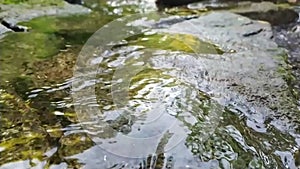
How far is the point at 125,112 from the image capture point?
7.64ft

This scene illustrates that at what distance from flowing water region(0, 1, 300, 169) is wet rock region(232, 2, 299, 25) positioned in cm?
187

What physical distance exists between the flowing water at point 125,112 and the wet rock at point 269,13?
6.14 feet

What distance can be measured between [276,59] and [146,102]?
166cm

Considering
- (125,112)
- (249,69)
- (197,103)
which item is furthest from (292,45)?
(125,112)

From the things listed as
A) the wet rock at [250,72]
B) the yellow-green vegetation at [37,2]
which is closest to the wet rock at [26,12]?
the yellow-green vegetation at [37,2]

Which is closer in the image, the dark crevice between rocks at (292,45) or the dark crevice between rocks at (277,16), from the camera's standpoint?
the dark crevice between rocks at (292,45)

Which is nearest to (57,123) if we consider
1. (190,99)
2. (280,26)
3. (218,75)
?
(190,99)

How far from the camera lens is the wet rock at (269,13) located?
17.6 ft

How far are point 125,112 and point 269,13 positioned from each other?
400cm

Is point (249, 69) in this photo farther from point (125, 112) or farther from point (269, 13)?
point (269, 13)

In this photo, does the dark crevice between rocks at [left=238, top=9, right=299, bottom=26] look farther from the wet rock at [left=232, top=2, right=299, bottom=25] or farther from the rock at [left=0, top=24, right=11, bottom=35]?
the rock at [left=0, top=24, right=11, bottom=35]

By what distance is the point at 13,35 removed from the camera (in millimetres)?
3725

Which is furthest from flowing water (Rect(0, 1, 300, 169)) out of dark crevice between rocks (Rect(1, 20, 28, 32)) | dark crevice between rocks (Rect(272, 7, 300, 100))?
dark crevice between rocks (Rect(272, 7, 300, 100))

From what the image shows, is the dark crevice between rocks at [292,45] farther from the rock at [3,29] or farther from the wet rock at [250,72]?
the rock at [3,29]
